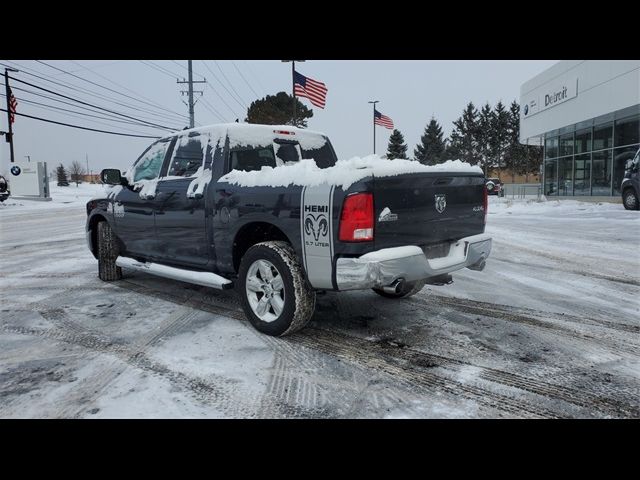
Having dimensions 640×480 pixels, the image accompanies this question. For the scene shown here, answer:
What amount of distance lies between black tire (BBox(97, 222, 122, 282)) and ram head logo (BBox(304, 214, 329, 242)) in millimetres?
3612

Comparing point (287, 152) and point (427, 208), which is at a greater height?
point (287, 152)

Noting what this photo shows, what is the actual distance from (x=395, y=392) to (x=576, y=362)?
1.49 meters

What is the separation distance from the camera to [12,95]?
1283 inches

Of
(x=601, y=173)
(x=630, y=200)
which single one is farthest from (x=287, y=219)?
(x=601, y=173)

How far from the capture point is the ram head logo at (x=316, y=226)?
3673 mm

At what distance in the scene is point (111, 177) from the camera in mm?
5871

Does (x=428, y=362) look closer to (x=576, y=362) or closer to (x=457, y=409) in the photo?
(x=457, y=409)

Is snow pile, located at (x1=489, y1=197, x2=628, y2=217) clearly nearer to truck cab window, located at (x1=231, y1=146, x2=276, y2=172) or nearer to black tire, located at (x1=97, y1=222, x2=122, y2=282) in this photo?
truck cab window, located at (x1=231, y1=146, x2=276, y2=172)

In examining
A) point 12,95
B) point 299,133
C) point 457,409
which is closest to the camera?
point 457,409

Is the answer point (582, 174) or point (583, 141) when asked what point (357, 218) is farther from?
point (583, 141)

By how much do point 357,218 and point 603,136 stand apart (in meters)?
25.7

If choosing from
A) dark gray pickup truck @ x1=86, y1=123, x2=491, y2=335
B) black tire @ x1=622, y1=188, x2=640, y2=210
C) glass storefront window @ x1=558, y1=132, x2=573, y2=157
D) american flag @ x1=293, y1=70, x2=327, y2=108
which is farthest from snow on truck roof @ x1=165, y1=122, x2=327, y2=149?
glass storefront window @ x1=558, y1=132, x2=573, y2=157
